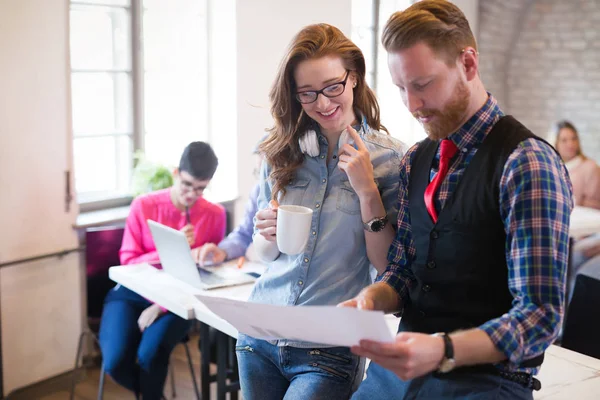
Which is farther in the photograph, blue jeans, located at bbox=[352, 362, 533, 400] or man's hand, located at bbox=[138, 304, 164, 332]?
man's hand, located at bbox=[138, 304, 164, 332]

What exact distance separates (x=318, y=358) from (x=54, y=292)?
2319 millimetres

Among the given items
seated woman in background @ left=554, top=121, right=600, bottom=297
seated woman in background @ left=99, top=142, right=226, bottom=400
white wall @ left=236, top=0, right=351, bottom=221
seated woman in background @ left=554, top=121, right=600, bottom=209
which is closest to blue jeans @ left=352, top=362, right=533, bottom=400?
seated woman in background @ left=99, top=142, right=226, bottom=400

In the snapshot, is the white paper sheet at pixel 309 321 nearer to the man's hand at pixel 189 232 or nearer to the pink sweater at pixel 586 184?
the man's hand at pixel 189 232

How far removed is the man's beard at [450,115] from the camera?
4.66 feet

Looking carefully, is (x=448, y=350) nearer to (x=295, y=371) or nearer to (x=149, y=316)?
(x=295, y=371)

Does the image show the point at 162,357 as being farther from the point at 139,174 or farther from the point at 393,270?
the point at 393,270

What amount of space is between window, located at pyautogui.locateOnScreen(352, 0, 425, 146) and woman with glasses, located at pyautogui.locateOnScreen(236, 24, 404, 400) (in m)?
4.28

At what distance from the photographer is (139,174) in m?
4.07

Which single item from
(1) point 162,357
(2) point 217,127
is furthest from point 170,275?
(2) point 217,127

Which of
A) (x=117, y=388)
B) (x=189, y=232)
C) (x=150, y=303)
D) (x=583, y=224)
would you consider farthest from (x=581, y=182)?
(x=117, y=388)

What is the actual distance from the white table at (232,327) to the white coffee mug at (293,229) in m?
0.48

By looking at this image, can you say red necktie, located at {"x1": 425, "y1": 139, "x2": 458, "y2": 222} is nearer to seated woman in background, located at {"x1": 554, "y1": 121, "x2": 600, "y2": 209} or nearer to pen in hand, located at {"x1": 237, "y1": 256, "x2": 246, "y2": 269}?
pen in hand, located at {"x1": 237, "y1": 256, "x2": 246, "y2": 269}

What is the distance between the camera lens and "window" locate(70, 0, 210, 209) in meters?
4.11

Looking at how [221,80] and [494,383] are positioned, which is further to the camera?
[221,80]
